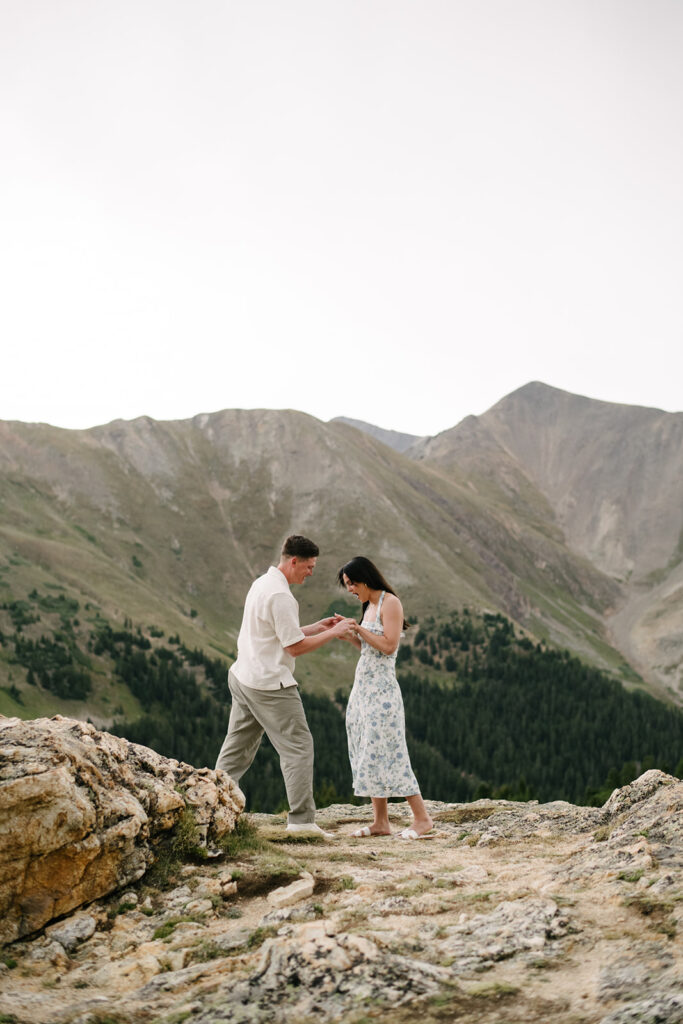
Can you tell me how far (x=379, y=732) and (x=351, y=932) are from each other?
5.11 m

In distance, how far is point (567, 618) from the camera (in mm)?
178375

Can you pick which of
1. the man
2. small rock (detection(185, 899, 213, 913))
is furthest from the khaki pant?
small rock (detection(185, 899, 213, 913))

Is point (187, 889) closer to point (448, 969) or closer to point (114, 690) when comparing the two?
point (448, 969)

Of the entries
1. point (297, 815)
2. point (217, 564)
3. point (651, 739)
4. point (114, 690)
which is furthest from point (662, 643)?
point (297, 815)

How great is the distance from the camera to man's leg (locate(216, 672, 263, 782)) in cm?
1048

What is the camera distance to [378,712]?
35.7ft

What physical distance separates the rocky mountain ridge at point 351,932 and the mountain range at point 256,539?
10549cm

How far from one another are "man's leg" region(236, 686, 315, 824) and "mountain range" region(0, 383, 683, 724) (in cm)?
10354

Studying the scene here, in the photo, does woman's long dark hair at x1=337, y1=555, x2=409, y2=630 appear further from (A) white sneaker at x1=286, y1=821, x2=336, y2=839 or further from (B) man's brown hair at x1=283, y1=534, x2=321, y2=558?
(A) white sneaker at x1=286, y1=821, x2=336, y2=839

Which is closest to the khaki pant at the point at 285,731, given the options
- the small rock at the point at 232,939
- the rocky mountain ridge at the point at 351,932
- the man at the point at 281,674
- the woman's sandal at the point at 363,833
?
the man at the point at 281,674

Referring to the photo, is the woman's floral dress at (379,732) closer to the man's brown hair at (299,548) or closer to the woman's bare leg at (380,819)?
the woman's bare leg at (380,819)

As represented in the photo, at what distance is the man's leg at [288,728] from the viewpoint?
395 inches

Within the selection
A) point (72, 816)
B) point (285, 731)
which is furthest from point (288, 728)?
point (72, 816)

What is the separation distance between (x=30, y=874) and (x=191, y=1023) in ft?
9.00
